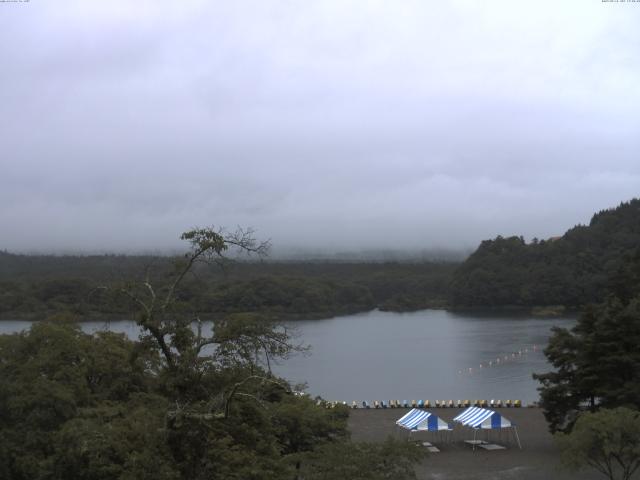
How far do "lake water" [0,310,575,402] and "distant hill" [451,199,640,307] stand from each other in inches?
227

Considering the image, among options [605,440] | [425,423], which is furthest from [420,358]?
[605,440]

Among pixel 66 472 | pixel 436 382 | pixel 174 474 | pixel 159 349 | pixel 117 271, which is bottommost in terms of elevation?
pixel 436 382

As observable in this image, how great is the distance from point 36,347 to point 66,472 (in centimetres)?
455

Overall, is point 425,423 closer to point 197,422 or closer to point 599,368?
point 599,368

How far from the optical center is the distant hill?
68188mm

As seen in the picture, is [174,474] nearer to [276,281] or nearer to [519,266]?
[276,281]

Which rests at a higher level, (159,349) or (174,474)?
(159,349)

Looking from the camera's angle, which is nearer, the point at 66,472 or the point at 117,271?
the point at 117,271

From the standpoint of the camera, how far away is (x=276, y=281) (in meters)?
66.8

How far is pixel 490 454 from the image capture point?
17.0m

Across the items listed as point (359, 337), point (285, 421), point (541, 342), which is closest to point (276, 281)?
point (359, 337)

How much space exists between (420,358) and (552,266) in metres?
34.5

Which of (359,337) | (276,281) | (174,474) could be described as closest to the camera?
(174,474)

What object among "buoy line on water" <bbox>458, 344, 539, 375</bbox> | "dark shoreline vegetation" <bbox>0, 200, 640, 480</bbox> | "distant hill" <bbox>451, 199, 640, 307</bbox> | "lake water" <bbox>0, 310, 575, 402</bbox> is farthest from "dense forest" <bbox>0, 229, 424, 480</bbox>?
"distant hill" <bbox>451, 199, 640, 307</bbox>
